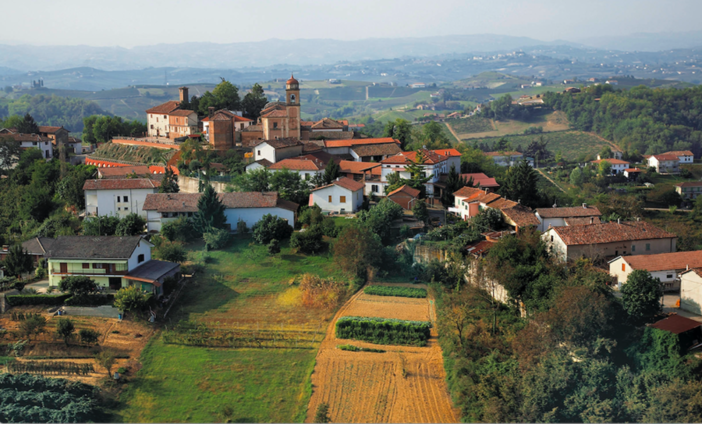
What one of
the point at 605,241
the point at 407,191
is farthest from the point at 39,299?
the point at 605,241

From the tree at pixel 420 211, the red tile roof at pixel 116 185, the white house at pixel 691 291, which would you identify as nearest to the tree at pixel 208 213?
the red tile roof at pixel 116 185

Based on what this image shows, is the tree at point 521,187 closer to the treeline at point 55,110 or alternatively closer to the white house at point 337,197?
the white house at point 337,197

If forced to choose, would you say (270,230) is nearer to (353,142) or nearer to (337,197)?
(337,197)

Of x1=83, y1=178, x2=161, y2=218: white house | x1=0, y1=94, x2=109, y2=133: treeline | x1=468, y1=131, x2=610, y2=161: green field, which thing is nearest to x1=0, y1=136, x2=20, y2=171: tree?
x1=83, y1=178, x2=161, y2=218: white house

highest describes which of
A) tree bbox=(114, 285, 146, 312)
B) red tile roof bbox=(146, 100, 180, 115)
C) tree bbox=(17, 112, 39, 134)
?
red tile roof bbox=(146, 100, 180, 115)

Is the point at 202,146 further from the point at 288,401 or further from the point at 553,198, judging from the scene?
the point at 288,401

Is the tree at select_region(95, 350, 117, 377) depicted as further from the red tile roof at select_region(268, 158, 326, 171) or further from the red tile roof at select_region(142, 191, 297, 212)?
the red tile roof at select_region(268, 158, 326, 171)
